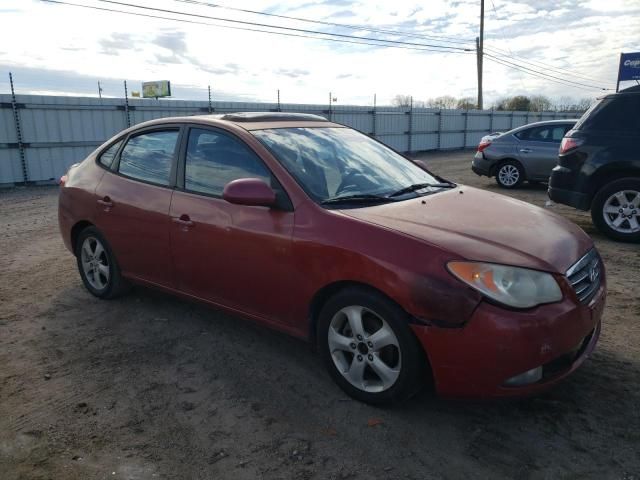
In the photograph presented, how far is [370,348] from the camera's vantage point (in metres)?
2.87

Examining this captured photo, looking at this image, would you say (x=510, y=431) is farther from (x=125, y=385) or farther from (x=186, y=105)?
(x=186, y=105)

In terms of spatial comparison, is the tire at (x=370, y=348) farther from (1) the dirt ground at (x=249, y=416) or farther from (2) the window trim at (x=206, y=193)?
(2) the window trim at (x=206, y=193)

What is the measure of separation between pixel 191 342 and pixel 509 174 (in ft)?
30.8

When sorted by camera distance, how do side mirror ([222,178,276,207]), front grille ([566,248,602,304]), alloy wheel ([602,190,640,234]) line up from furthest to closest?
alloy wheel ([602,190,640,234]) < side mirror ([222,178,276,207]) < front grille ([566,248,602,304])

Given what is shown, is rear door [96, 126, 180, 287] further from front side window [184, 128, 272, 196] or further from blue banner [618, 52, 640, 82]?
blue banner [618, 52, 640, 82]

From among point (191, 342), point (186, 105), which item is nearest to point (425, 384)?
point (191, 342)

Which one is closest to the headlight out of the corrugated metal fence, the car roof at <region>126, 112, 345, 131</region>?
the car roof at <region>126, 112, 345, 131</region>

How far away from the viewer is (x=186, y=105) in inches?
655

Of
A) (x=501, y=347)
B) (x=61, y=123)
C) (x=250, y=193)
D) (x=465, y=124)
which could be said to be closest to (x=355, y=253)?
(x=250, y=193)

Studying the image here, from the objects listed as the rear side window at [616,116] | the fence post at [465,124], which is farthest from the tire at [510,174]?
the fence post at [465,124]

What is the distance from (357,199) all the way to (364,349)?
934 millimetres

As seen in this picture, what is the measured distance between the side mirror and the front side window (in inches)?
7.9

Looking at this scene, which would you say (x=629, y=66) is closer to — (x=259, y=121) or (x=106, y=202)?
(x=259, y=121)

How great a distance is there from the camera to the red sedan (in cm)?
256
